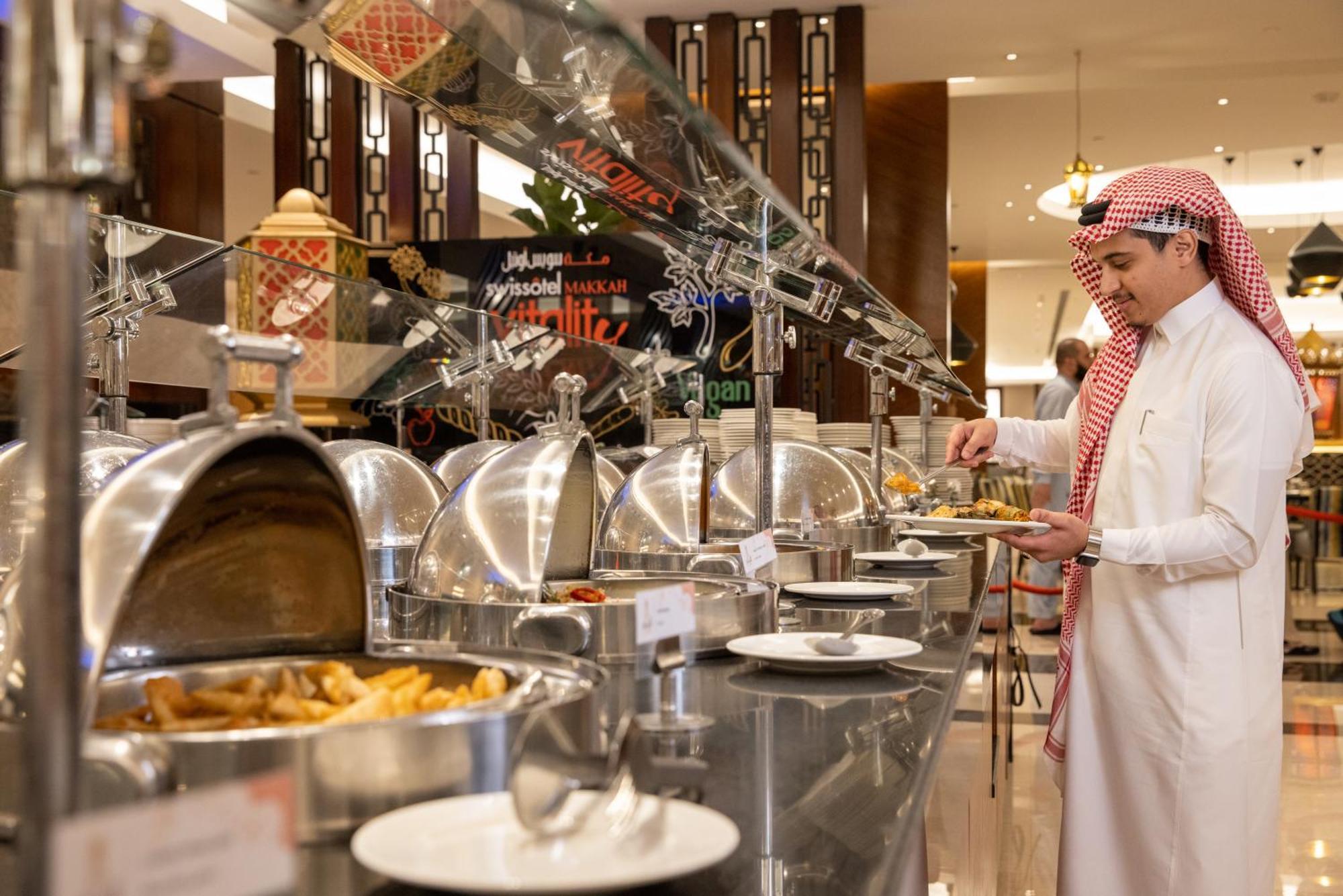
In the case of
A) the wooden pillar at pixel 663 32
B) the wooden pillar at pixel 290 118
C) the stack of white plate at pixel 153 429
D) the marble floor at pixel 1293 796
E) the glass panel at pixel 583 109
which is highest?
the wooden pillar at pixel 663 32

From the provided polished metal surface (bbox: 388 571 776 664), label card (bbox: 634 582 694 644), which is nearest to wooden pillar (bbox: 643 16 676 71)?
polished metal surface (bbox: 388 571 776 664)

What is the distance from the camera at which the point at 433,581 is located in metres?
1.71

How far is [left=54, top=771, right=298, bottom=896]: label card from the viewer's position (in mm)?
542

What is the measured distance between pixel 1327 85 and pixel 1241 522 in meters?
8.98

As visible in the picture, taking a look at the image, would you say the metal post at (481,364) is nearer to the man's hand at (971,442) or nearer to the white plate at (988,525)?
the man's hand at (971,442)

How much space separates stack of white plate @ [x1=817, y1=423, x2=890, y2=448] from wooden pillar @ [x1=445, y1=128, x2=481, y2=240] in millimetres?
3191

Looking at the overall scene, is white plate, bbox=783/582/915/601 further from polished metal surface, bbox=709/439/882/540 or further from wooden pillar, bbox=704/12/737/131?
wooden pillar, bbox=704/12/737/131

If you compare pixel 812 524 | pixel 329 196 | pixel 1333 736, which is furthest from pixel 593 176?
pixel 329 196

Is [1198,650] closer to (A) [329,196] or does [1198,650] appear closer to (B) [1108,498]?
Answer: (B) [1108,498]

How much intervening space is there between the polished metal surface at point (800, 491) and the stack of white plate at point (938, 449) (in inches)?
72.9

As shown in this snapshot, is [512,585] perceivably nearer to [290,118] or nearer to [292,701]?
[292,701]

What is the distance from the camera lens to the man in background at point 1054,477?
810cm

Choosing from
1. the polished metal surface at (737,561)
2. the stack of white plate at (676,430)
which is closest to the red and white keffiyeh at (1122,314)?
the polished metal surface at (737,561)

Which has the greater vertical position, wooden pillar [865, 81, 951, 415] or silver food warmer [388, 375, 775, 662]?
wooden pillar [865, 81, 951, 415]
